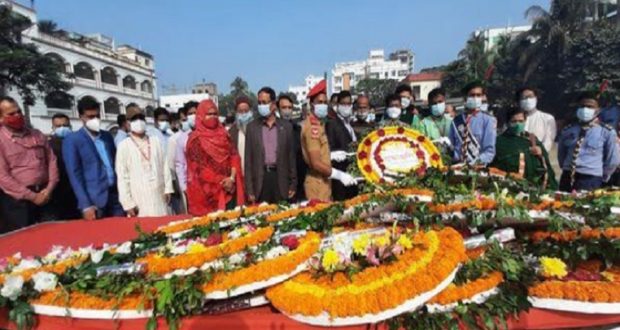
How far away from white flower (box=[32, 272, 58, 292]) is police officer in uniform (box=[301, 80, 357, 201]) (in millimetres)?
2528

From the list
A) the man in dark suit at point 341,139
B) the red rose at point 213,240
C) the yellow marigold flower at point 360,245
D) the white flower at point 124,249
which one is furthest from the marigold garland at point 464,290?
the man in dark suit at point 341,139

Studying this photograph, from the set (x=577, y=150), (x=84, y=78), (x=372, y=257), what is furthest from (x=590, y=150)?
(x=84, y=78)

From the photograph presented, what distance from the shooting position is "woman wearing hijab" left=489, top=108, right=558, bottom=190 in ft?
13.2

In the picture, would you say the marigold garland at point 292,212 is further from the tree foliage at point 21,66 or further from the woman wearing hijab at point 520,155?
the tree foliage at point 21,66

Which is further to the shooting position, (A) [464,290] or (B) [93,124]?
(B) [93,124]

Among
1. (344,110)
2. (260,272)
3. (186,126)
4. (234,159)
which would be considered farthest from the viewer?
(186,126)

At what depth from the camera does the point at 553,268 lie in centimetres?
224

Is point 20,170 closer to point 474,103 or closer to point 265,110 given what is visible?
point 265,110

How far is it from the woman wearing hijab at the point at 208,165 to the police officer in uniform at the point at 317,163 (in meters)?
0.79

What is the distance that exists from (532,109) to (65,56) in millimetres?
43002

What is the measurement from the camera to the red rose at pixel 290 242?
2.45 m

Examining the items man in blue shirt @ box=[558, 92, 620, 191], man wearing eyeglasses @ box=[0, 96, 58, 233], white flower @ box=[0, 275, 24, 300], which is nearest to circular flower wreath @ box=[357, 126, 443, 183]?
man in blue shirt @ box=[558, 92, 620, 191]

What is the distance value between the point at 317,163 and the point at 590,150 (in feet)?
9.58

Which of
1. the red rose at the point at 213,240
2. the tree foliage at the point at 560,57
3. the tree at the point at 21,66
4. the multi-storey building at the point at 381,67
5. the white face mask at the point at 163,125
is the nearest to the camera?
the red rose at the point at 213,240
